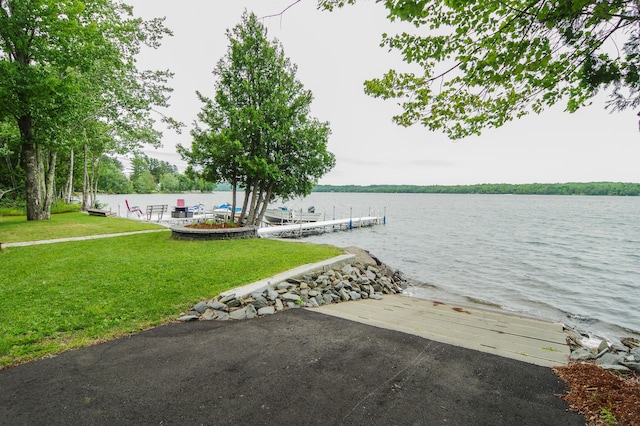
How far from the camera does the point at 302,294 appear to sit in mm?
6094

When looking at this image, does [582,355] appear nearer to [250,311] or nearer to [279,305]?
[279,305]

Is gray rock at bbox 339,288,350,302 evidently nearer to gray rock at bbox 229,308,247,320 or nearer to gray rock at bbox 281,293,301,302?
gray rock at bbox 281,293,301,302

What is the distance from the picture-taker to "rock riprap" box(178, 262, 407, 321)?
16.6 ft

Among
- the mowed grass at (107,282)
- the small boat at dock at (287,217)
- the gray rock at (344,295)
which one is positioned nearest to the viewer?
the mowed grass at (107,282)

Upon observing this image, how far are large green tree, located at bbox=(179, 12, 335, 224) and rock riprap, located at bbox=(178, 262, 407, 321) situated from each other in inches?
213

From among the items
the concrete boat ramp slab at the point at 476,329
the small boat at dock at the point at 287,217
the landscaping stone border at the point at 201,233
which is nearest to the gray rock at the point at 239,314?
the concrete boat ramp slab at the point at 476,329

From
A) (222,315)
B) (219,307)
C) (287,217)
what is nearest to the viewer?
(222,315)

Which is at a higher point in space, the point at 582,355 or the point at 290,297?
the point at 290,297

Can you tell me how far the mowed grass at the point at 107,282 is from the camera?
411cm

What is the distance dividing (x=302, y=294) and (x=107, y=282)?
13.2 ft

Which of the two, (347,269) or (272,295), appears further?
(347,269)

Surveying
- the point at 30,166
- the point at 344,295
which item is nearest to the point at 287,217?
the point at 30,166

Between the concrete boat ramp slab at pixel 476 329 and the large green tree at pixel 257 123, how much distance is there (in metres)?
7.54

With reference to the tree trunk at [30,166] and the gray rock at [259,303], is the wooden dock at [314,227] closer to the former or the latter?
Result: the tree trunk at [30,166]
